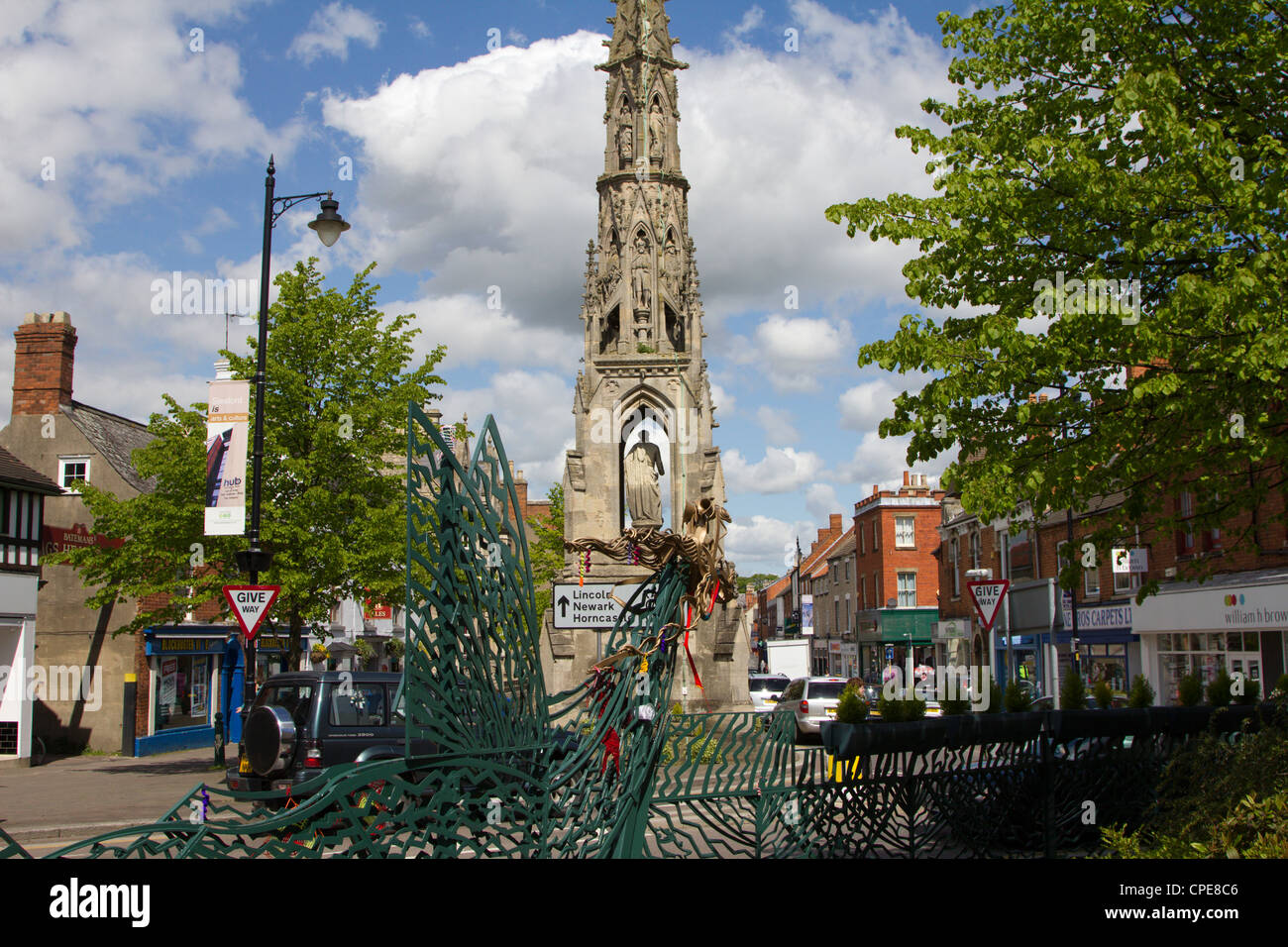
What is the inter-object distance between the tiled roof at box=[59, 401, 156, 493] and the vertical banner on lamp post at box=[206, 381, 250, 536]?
12.7 metres

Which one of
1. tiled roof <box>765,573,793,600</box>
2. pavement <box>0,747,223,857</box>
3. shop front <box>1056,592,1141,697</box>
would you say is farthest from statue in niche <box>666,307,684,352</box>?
tiled roof <box>765,573,793,600</box>

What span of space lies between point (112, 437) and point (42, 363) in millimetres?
2714

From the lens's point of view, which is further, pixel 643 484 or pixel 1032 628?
pixel 1032 628

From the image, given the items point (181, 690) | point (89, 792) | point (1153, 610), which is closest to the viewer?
point (89, 792)

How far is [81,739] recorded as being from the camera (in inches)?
998

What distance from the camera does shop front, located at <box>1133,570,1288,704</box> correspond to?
25.1m

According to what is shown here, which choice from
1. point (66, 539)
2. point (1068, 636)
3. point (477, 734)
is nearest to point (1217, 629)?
point (1068, 636)

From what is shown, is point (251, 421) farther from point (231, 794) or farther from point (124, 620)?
point (231, 794)

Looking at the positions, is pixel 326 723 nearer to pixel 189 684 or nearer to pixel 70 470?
pixel 189 684

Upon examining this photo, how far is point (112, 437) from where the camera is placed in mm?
29328

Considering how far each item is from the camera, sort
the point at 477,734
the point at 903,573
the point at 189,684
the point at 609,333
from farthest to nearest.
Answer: the point at 903,573
the point at 189,684
the point at 609,333
the point at 477,734

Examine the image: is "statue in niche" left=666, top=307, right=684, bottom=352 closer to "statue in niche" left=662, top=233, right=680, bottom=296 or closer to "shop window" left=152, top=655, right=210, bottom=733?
"statue in niche" left=662, top=233, right=680, bottom=296

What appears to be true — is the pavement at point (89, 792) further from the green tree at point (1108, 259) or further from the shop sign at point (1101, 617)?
the shop sign at point (1101, 617)

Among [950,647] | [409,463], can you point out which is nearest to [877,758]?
[409,463]
